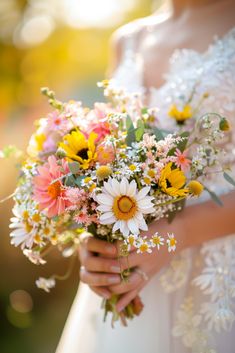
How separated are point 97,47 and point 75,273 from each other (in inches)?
184

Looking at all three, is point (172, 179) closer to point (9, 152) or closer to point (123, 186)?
point (123, 186)

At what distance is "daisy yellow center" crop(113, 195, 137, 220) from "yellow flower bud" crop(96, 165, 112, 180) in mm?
70

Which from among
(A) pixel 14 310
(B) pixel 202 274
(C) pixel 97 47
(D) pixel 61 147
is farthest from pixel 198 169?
(C) pixel 97 47

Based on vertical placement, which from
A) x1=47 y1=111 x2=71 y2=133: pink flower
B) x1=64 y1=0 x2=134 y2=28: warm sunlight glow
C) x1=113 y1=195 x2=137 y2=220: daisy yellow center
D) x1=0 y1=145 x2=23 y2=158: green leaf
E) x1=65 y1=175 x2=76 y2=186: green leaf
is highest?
x1=64 y1=0 x2=134 y2=28: warm sunlight glow

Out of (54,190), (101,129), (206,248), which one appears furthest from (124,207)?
(206,248)

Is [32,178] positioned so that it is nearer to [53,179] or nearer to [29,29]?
[53,179]

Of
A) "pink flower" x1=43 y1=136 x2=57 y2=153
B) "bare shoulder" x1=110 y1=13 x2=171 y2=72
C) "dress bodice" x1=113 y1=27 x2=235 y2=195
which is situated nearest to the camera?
"pink flower" x1=43 y1=136 x2=57 y2=153

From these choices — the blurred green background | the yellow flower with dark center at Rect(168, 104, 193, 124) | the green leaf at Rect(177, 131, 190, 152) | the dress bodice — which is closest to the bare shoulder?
the dress bodice

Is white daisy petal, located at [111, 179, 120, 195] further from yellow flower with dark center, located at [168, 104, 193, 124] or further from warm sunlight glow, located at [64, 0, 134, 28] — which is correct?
warm sunlight glow, located at [64, 0, 134, 28]

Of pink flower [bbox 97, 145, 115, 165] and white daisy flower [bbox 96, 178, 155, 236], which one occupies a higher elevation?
pink flower [bbox 97, 145, 115, 165]

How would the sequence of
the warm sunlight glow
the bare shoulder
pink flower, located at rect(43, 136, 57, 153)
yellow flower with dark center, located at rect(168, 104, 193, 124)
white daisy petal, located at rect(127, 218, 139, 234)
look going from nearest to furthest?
white daisy petal, located at rect(127, 218, 139, 234), pink flower, located at rect(43, 136, 57, 153), yellow flower with dark center, located at rect(168, 104, 193, 124), the bare shoulder, the warm sunlight glow

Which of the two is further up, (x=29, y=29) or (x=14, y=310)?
(x=29, y=29)

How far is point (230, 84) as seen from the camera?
1.70 m

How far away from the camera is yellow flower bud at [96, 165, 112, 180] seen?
3.83ft
